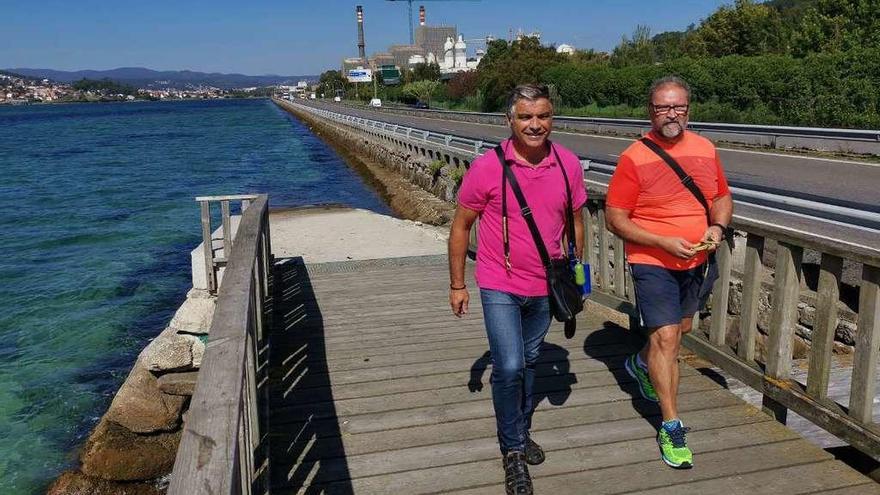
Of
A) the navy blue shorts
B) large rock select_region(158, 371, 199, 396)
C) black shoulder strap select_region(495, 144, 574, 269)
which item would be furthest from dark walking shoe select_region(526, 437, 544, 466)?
large rock select_region(158, 371, 199, 396)

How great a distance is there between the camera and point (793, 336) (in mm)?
3988

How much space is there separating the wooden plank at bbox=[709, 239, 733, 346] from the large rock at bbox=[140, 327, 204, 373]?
5.44 metres

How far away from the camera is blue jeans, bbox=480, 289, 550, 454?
340 cm

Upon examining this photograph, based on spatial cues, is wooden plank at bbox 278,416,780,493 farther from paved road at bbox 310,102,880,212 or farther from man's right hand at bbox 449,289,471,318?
paved road at bbox 310,102,880,212

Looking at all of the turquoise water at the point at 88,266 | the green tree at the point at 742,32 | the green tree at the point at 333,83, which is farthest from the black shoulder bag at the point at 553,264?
the green tree at the point at 333,83

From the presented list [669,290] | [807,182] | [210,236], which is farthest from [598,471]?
[807,182]

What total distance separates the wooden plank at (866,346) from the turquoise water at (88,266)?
725cm

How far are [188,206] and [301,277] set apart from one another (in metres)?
20.6

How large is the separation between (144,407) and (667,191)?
5904 mm

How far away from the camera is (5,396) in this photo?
975 centimetres

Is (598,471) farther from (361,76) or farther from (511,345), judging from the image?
(361,76)

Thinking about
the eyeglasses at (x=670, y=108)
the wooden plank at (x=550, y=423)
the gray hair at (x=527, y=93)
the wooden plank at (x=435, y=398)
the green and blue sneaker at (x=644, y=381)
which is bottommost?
the wooden plank at (x=435, y=398)

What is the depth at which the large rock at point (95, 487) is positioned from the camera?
6496mm

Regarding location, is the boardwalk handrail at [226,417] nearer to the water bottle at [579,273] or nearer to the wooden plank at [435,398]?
the wooden plank at [435,398]
